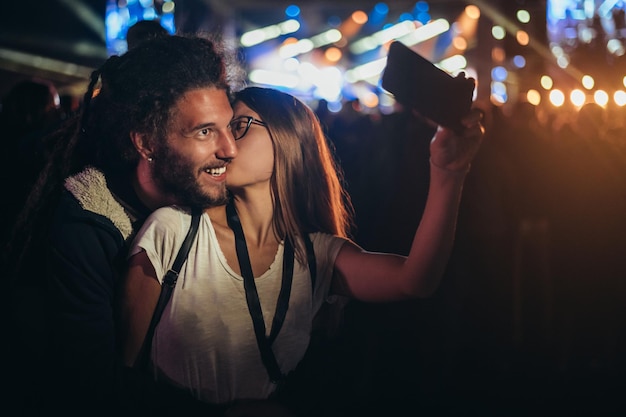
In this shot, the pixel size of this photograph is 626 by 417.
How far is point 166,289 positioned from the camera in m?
1.81

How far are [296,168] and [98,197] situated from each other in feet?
2.30

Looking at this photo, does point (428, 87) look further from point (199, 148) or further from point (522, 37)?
point (522, 37)

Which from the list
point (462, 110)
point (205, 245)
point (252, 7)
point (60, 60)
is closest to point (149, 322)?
point (205, 245)

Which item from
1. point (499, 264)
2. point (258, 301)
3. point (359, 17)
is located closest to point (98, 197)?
point (258, 301)

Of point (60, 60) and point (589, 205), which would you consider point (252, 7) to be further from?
point (589, 205)

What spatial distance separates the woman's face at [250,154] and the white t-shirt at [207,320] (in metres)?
0.20

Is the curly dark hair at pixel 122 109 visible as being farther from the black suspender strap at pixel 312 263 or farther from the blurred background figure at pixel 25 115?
the blurred background figure at pixel 25 115

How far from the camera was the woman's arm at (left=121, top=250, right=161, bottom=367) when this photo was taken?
1.79m

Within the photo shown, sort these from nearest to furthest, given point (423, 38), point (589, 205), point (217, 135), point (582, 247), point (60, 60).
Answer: point (217, 135), point (589, 205), point (582, 247), point (60, 60), point (423, 38)

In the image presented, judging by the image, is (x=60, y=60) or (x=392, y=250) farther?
(x=60, y=60)

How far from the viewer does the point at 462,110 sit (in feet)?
5.43

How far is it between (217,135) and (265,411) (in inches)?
37.4

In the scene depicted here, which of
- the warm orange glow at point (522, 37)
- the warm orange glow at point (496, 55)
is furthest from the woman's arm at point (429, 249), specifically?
the warm orange glow at point (496, 55)

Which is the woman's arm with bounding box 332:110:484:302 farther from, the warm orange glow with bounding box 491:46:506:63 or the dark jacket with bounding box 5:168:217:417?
the warm orange glow with bounding box 491:46:506:63
